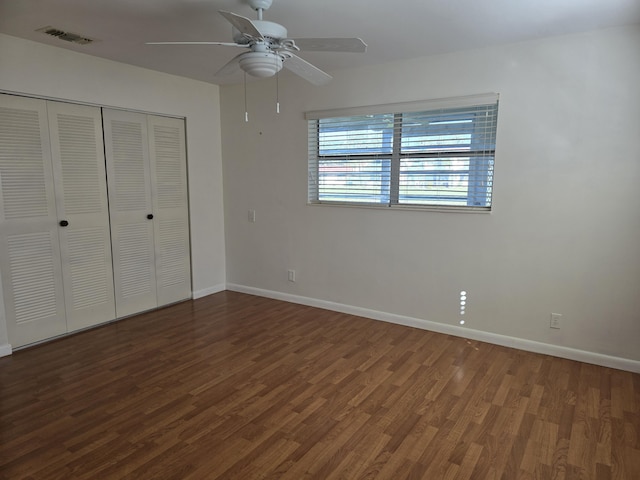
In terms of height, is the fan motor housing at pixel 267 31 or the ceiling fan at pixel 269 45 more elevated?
the fan motor housing at pixel 267 31

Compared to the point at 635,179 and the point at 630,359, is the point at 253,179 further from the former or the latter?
the point at 630,359

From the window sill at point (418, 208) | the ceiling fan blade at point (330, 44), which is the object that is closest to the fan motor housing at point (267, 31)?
the ceiling fan blade at point (330, 44)

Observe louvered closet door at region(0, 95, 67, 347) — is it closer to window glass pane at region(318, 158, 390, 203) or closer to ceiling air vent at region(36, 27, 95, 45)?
ceiling air vent at region(36, 27, 95, 45)

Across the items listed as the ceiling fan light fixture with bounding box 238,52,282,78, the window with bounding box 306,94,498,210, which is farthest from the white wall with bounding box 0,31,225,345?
the ceiling fan light fixture with bounding box 238,52,282,78

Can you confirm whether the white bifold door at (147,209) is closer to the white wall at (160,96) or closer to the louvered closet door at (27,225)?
the white wall at (160,96)

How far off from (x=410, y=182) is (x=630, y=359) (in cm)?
217

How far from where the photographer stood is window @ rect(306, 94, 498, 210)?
3422 mm

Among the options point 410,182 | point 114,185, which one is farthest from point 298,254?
point 114,185

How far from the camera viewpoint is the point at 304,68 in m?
2.63

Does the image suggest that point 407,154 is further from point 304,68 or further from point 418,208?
point 304,68

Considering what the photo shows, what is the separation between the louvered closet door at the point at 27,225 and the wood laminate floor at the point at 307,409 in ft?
0.99

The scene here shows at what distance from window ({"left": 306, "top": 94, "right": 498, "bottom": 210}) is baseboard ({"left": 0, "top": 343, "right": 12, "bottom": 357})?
296 centimetres

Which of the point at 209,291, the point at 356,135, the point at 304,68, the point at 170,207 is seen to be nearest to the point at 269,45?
the point at 304,68

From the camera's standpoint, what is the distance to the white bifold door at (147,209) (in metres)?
3.92
